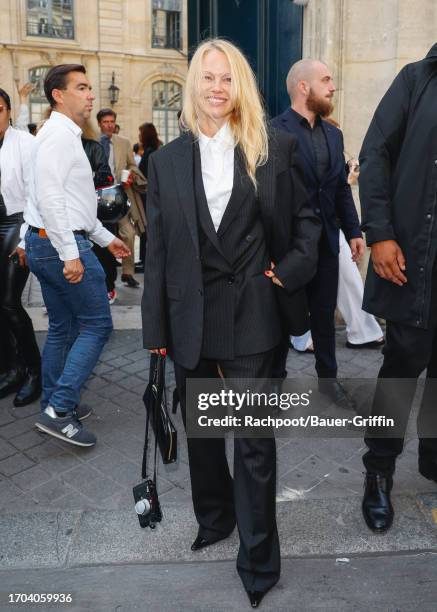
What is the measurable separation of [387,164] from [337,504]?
1584 mm

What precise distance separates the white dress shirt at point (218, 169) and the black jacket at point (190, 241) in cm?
7

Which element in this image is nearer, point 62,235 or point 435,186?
point 435,186

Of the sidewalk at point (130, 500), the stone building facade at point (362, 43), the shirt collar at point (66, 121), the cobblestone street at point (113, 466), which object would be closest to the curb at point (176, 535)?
the sidewalk at point (130, 500)

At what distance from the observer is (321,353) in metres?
4.31

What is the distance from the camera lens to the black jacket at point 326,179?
3.96 meters

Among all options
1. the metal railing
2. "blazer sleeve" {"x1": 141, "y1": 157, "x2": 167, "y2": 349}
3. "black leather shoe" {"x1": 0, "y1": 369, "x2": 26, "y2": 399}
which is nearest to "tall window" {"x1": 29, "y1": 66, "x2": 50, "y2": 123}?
the metal railing

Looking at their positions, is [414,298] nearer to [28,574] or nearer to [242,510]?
[242,510]

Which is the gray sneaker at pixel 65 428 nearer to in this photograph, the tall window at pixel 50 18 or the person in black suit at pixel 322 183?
the person in black suit at pixel 322 183

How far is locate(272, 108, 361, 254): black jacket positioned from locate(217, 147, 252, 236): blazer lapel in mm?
1480

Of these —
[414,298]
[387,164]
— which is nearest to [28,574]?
[414,298]

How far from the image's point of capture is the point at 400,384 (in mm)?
3086

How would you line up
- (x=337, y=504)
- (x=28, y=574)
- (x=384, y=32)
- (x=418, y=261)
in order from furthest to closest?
1. (x=384, y=32)
2. (x=337, y=504)
3. (x=418, y=261)
4. (x=28, y=574)

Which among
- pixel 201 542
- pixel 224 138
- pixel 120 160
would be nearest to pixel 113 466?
pixel 201 542

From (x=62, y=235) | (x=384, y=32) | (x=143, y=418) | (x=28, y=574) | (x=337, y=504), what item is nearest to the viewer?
(x=28, y=574)
